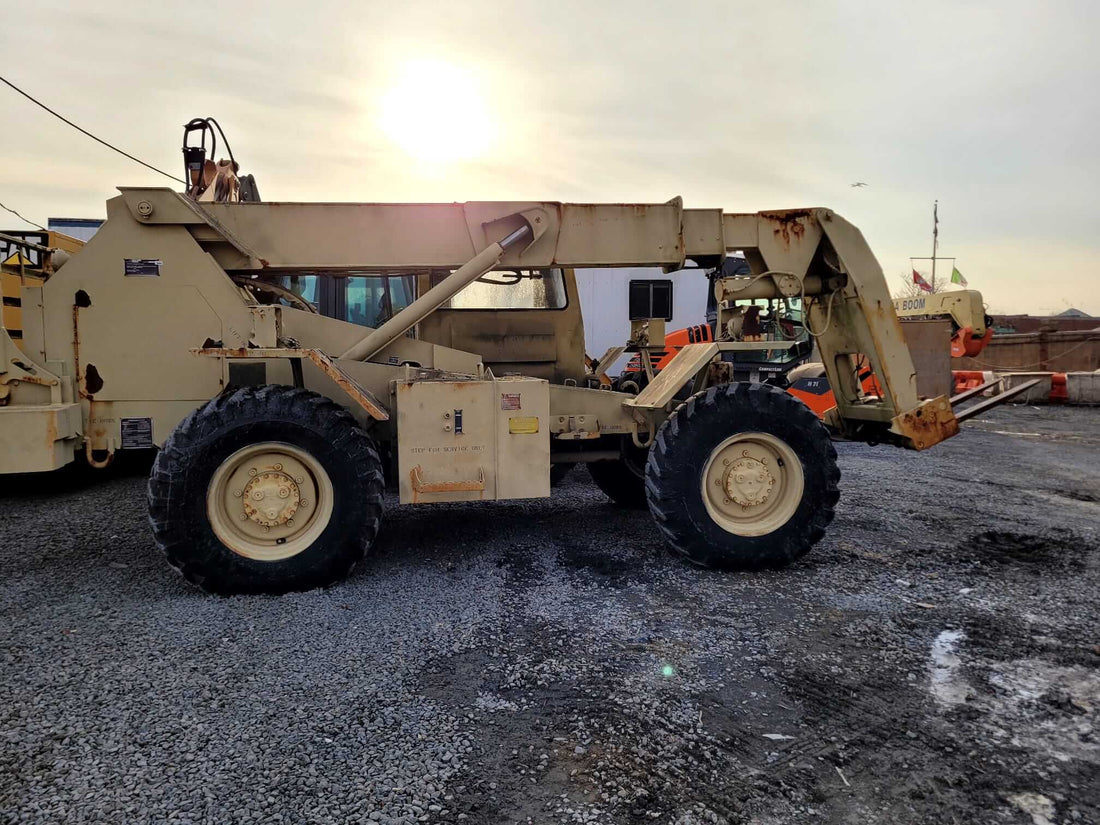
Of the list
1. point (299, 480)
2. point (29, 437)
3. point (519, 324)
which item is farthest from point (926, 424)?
point (29, 437)

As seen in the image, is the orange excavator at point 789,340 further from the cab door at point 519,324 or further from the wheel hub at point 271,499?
the wheel hub at point 271,499

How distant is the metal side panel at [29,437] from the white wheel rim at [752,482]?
3933mm

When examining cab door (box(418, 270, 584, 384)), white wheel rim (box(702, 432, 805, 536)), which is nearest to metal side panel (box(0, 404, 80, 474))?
cab door (box(418, 270, 584, 384))

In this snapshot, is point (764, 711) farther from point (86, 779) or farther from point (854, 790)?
point (86, 779)

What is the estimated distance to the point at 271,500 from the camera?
422 cm

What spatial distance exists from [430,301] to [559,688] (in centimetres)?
279

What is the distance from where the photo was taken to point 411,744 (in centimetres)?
261

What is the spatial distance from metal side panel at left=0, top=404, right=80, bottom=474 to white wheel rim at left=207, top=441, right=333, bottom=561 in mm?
1002

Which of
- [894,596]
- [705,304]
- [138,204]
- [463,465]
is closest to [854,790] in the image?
[894,596]

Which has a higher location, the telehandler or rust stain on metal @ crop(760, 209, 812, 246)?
rust stain on metal @ crop(760, 209, 812, 246)

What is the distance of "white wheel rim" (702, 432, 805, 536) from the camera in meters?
4.71

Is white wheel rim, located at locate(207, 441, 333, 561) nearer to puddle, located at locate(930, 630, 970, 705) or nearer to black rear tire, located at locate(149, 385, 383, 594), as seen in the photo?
black rear tire, located at locate(149, 385, 383, 594)

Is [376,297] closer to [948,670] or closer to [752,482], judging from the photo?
[752,482]

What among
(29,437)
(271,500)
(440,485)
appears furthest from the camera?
(440,485)
